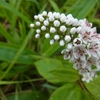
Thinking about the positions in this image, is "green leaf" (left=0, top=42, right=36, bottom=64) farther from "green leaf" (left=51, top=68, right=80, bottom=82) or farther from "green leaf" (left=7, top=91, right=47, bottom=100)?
"green leaf" (left=51, top=68, right=80, bottom=82)

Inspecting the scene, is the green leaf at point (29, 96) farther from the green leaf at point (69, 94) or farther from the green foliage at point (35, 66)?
the green leaf at point (69, 94)

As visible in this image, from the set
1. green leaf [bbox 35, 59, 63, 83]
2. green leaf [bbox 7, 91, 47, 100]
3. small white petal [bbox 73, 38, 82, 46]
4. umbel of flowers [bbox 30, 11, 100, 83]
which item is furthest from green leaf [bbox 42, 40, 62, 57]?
small white petal [bbox 73, 38, 82, 46]

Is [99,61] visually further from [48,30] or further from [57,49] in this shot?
[57,49]

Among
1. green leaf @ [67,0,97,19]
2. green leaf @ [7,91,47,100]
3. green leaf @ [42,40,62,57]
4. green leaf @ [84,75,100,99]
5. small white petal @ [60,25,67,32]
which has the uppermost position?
green leaf @ [67,0,97,19]

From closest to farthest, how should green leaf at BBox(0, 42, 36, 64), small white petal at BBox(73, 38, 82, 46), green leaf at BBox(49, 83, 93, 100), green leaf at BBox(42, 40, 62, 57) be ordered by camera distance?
1. small white petal at BBox(73, 38, 82, 46)
2. green leaf at BBox(49, 83, 93, 100)
3. green leaf at BBox(0, 42, 36, 64)
4. green leaf at BBox(42, 40, 62, 57)

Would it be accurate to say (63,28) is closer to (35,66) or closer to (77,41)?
(77,41)

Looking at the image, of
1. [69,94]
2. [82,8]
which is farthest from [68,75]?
[82,8]

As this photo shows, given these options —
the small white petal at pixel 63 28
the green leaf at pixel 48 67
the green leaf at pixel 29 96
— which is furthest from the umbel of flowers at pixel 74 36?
the green leaf at pixel 29 96

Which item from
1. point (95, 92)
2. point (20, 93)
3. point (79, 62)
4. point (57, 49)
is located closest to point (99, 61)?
point (79, 62)
